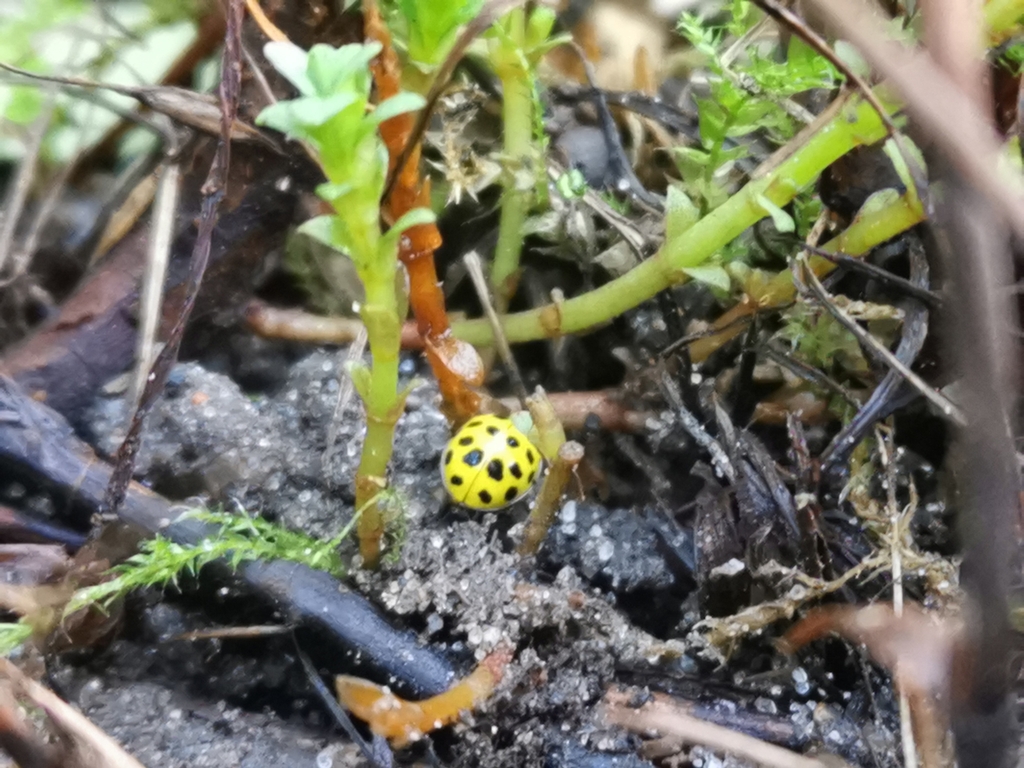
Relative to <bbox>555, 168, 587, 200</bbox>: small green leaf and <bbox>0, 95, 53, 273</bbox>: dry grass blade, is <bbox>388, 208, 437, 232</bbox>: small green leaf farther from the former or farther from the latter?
<bbox>0, 95, 53, 273</bbox>: dry grass blade

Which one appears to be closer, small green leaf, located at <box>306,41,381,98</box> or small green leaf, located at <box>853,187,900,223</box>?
small green leaf, located at <box>306,41,381,98</box>

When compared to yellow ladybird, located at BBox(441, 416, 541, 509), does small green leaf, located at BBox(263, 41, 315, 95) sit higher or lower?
higher

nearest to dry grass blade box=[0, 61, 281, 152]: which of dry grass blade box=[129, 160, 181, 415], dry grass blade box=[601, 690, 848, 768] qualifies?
dry grass blade box=[129, 160, 181, 415]

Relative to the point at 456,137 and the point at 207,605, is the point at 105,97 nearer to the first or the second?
the point at 456,137

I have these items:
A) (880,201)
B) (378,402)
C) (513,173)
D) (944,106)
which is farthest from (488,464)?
(944,106)

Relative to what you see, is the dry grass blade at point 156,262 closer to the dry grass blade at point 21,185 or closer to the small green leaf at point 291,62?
the dry grass blade at point 21,185

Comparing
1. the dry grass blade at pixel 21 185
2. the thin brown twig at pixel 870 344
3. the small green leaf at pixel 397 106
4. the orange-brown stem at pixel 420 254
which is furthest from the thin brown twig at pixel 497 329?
the dry grass blade at pixel 21 185

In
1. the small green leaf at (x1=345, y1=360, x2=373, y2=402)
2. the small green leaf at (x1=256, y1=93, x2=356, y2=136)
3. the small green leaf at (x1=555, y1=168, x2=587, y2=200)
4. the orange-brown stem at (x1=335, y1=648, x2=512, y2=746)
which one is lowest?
the orange-brown stem at (x1=335, y1=648, x2=512, y2=746)

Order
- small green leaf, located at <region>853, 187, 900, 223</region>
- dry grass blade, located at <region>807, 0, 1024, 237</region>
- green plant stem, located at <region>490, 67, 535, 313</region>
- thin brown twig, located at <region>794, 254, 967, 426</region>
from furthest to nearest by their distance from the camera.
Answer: green plant stem, located at <region>490, 67, 535, 313</region>, small green leaf, located at <region>853, 187, 900, 223</region>, thin brown twig, located at <region>794, 254, 967, 426</region>, dry grass blade, located at <region>807, 0, 1024, 237</region>
